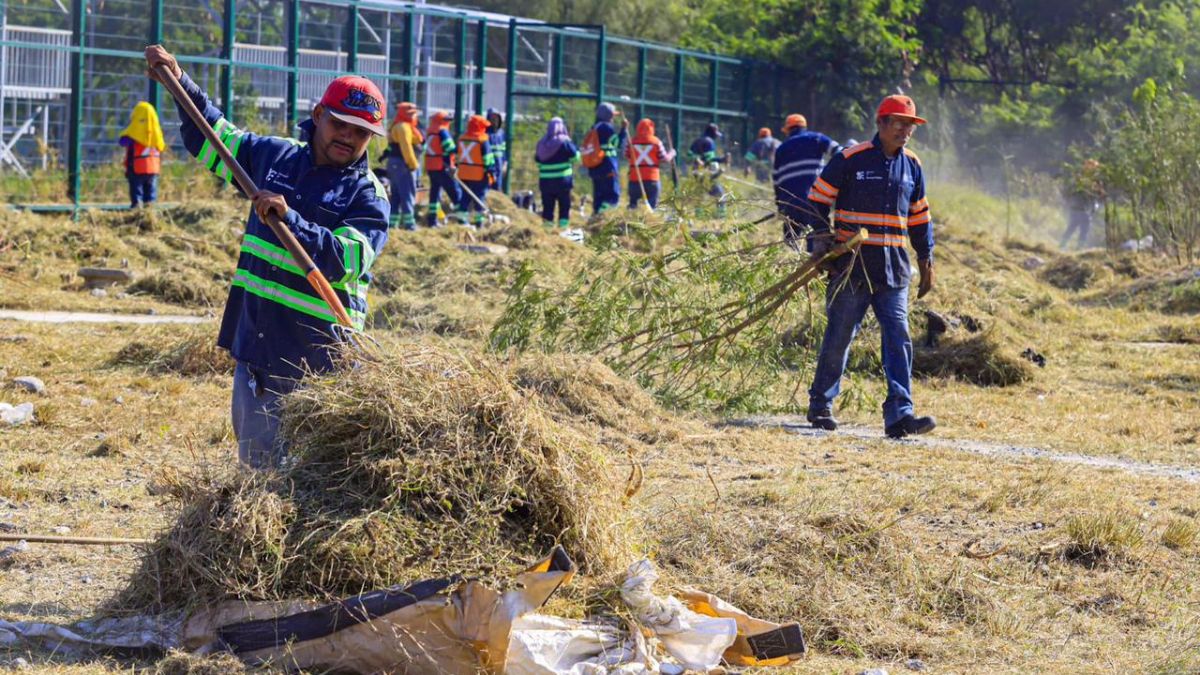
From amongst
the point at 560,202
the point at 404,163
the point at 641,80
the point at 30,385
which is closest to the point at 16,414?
the point at 30,385

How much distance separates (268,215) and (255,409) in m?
0.85

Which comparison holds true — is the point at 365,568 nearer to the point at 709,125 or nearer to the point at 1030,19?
the point at 709,125

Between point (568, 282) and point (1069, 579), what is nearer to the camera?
point (1069, 579)

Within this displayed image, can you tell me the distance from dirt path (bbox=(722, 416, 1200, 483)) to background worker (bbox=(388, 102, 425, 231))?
9.84 meters

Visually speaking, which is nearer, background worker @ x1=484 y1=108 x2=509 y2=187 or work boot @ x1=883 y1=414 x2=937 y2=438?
work boot @ x1=883 y1=414 x2=937 y2=438

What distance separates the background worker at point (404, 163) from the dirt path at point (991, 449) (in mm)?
9839

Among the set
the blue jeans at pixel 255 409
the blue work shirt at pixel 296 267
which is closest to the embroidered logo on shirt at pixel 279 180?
the blue work shirt at pixel 296 267

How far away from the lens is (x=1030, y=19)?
35.6 m

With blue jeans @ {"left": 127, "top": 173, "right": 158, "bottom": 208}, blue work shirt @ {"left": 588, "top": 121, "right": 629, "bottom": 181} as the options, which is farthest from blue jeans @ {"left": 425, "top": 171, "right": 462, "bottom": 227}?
blue jeans @ {"left": 127, "top": 173, "right": 158, "bottom": 208}

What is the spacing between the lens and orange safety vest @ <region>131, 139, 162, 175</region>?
16734mm

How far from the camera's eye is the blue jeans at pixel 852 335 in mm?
8602

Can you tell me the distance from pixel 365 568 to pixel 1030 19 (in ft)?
112

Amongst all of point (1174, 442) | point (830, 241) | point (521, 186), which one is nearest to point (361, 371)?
point (830, 241)

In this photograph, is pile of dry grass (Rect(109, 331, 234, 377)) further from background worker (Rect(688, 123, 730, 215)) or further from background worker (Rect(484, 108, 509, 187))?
background worker (Rect(688, 123, 730, 215))
